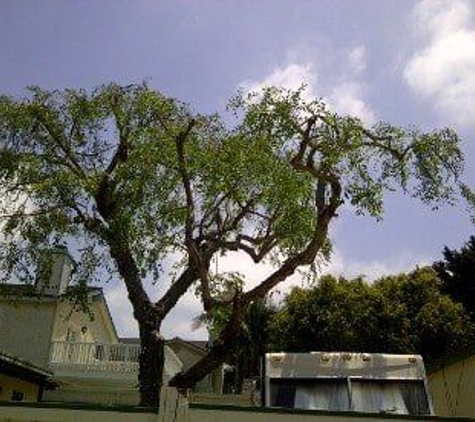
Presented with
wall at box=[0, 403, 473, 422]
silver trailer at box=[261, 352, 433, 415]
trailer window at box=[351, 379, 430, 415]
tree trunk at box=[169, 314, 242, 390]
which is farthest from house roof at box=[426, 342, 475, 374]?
wall at box=[0, 403, 473, 422]

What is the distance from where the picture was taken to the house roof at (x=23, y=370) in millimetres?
20670

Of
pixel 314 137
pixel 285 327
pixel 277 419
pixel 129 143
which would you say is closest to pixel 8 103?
pixel 129 143

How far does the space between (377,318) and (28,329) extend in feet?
58.1

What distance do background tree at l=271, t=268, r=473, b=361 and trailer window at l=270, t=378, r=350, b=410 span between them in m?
21.7

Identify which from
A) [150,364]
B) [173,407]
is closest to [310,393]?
[150,364]

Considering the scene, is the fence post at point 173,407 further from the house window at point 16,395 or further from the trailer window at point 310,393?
the house window at point 16,395

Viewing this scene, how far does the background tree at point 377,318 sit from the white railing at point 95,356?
403 inches

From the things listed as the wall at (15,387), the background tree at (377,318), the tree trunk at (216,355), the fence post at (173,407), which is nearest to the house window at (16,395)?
the wall at (15,387)

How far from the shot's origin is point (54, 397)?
97.6ft

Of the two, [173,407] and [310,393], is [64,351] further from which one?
→ [173,407]

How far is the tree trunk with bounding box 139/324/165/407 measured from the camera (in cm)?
1795

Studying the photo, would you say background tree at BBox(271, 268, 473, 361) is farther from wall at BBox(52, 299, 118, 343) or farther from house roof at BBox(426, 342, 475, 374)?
house roof at BBox(426, 342, 475, 374)

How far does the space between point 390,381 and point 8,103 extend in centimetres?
Answer: 1423

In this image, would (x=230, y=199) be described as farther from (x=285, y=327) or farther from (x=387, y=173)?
(x=285, y=327)
